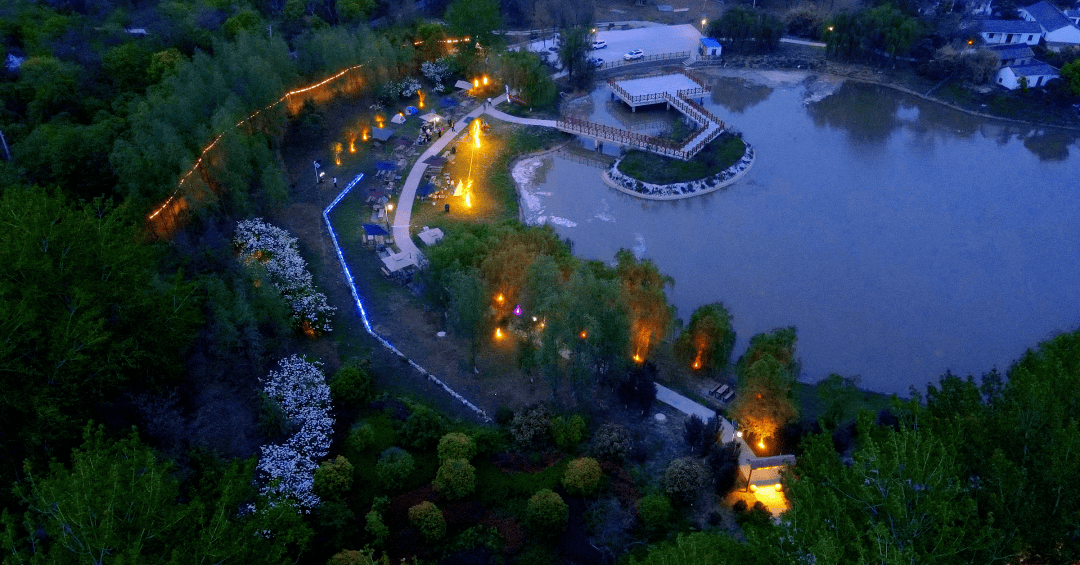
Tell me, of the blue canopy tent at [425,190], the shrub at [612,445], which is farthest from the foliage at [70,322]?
the blue canopy tent at [425,190]

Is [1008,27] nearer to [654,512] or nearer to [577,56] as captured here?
[577,56]

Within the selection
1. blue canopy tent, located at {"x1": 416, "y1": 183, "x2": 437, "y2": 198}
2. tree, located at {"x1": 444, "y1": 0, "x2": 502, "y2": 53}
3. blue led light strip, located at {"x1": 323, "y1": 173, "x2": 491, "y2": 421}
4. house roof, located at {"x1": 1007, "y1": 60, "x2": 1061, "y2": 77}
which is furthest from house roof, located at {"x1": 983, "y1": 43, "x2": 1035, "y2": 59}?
blue led light strip, located at {"x1": 323, "y1": 173, "x2": 491, "y2": 421}

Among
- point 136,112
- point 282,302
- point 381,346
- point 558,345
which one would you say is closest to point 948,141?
point 558,345

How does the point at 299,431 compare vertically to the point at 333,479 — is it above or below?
below

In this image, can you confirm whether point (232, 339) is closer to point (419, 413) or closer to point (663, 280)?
point (419, 413)

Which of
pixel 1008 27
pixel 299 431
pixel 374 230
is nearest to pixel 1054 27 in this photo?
pixel 1008 27

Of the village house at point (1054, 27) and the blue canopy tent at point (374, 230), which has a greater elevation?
the village house at point (1054, 27)

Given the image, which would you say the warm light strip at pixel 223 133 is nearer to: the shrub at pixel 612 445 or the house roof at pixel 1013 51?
the shrub at pixel 612 445
